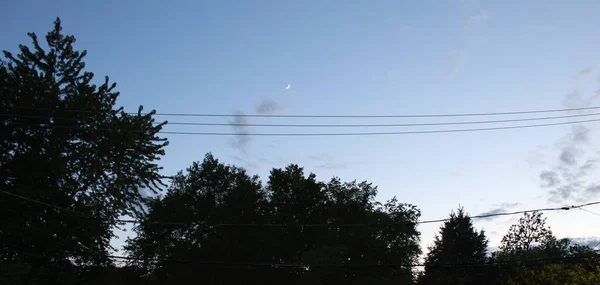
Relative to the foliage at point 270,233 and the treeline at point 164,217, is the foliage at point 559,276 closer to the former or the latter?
the treeline at point 164,217

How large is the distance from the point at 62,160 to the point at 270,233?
3170 cm

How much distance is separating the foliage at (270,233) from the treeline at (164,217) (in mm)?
155

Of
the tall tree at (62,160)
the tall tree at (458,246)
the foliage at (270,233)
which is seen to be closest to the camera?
the tall tree at (62,160)

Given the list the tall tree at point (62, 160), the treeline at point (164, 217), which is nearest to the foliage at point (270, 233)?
the treeline at point (164, 217)

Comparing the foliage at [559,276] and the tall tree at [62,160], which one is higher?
the tall tree at [62,160]

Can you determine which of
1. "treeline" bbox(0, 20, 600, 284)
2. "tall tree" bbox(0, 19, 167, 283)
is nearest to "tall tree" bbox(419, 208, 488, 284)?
"treeline" bbox(0, 20, 600, 284)

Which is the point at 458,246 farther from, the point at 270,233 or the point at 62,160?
the point at 62,160

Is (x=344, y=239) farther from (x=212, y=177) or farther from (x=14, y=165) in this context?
(x=14, y=165)

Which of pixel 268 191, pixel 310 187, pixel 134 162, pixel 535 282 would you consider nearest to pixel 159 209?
pixel 268 191

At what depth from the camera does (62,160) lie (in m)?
26.6

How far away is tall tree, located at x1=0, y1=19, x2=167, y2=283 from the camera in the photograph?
24984 millimetres

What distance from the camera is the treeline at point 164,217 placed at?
25.2 m

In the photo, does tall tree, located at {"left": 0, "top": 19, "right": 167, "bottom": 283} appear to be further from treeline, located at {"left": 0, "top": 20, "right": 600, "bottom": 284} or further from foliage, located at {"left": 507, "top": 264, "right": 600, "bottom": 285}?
foliage, located at {"left": 507, "top": 264, "right": 600, "bottom": 285}

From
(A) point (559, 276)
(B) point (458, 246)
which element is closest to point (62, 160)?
(A) point (559, 276)
